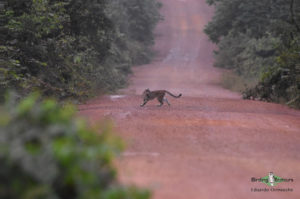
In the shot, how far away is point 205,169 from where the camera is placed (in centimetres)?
654

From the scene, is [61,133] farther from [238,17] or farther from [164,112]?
[238,17]

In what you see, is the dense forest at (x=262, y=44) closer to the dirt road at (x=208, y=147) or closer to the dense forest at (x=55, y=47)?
the dirt road at (x=208, y=147)

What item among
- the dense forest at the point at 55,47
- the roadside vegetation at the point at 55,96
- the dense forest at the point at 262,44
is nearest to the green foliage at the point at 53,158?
the roadside vegetation at the point at 55,96

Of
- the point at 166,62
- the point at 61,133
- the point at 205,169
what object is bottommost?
the point at 166,62

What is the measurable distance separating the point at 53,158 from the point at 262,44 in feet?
88.1

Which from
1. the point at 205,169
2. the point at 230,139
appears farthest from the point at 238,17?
the point at 205,169

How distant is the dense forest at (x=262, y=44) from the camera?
637 inches

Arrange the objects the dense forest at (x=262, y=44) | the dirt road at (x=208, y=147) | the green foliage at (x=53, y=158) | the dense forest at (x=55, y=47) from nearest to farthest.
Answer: the green foliage at (x=53, y=158), the dirt road at (x=208, y=147), the dense forest at (x=55, y=47), the dense forest at (x=262, y=44)

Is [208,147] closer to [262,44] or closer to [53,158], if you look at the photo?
[53,158]

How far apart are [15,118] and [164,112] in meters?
9.66

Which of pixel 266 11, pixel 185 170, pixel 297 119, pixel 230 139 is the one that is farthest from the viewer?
pixel 266 11

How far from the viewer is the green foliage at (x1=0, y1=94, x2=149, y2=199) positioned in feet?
9.57

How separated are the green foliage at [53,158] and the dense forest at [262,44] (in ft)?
41.7

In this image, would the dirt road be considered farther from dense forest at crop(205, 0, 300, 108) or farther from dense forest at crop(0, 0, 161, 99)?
dense forest at crop(0, 0, 161, 99)
